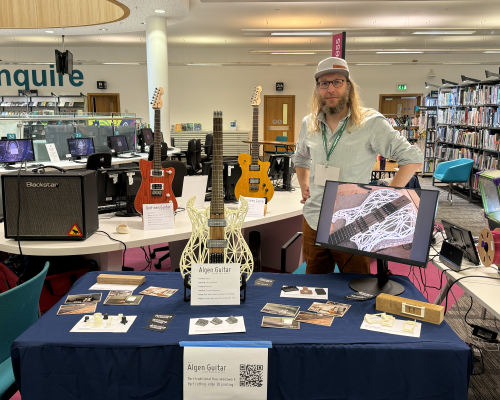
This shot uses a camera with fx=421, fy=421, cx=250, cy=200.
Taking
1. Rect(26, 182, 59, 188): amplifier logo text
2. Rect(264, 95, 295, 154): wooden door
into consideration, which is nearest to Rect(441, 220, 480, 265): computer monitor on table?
Rect(26, 182, 59, 188): amplifier logo text

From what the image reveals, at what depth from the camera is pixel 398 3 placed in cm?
767

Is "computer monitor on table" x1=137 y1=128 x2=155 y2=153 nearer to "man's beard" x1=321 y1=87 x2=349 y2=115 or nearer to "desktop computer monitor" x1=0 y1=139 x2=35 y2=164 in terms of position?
"desktop computer monitor" x1=0 y1=139 x2=35 y2=164

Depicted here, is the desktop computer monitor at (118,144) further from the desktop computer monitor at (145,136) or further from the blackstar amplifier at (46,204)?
the blackstar amplifier at (46,204)

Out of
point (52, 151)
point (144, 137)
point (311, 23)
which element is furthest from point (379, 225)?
point (311, 23)

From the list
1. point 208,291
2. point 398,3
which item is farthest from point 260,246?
point 398,3

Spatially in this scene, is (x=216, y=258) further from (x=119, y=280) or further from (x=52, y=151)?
(x=52, y=151)

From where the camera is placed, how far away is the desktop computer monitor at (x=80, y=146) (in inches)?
274

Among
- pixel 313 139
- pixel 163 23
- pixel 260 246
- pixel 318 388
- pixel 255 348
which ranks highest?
pixel 163 23

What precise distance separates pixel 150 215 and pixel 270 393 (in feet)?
5.00

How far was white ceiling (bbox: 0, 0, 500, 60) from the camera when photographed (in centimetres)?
781

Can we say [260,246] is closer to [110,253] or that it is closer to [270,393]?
[110,253]

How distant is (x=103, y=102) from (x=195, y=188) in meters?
11.6

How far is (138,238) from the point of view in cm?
242

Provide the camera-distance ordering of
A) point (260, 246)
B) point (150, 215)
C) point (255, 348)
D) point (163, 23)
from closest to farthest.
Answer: point (255, 348), point (150, 215), point (260, 246), point (163, 23)
